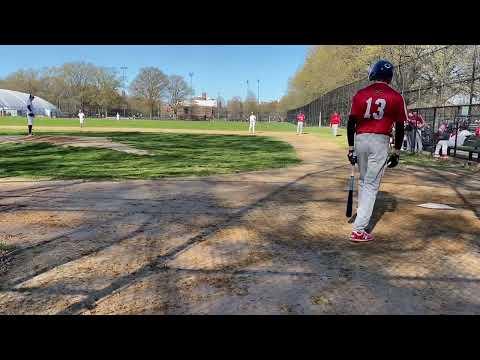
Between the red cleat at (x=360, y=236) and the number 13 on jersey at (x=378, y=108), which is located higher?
the number 13 on jersey at (x=378, y=108)

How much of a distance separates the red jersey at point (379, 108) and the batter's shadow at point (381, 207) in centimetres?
133

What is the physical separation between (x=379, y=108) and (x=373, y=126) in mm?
210

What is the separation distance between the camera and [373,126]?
15.1 feet

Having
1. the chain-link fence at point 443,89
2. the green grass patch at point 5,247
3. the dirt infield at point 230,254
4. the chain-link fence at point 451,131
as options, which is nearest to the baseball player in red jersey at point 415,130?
the chain-link fence at point 451,131

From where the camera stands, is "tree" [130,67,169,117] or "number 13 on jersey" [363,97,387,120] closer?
"number 13 on jersey" [363,97,387,120]

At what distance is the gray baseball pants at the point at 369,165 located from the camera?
4625mm

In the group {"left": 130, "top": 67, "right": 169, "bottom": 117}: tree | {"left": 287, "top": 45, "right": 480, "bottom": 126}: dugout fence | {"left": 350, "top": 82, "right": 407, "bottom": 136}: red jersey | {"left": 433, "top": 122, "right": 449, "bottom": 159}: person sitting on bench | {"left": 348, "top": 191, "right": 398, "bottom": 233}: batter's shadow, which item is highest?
{"left": 130, "top": 67, "right": 169, "bottom": 117}: tree

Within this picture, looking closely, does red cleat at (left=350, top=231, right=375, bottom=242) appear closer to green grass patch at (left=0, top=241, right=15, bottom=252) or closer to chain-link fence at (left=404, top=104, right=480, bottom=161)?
green grass patch at (left=0, top=241, right=15, bottom=252)

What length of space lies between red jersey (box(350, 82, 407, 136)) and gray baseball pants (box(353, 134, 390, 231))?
103 millimetres

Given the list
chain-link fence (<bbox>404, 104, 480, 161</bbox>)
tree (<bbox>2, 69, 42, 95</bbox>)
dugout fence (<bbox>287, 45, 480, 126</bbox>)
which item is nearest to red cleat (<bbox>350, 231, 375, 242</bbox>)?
chain-link fence (<bbox>404, 104, 480, 161</bbox>)

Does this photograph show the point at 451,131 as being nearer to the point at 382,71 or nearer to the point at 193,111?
the point at 382,71

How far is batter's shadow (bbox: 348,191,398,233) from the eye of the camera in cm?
547

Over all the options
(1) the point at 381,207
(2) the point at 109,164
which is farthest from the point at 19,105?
(1) the point at 381,207

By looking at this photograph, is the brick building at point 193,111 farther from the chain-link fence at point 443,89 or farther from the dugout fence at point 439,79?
the dugout fence at point 439,79
